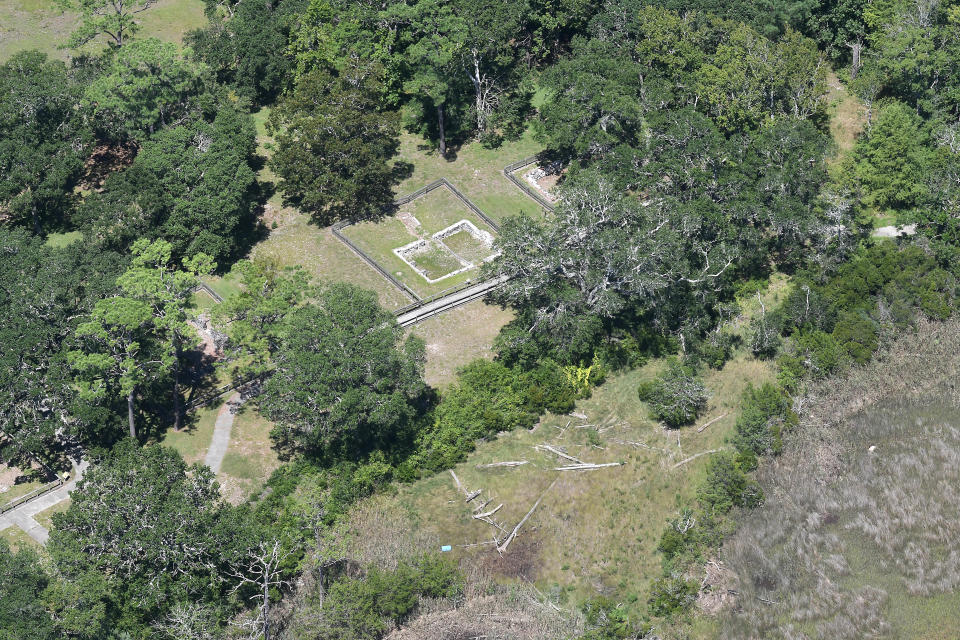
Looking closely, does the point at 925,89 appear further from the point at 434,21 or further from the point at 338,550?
the point at 338,550

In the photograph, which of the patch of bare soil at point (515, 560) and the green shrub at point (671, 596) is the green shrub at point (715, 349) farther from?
the patch of bare soil at point (515, 560)

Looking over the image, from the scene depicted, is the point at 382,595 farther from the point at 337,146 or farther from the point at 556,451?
the point at 337,146

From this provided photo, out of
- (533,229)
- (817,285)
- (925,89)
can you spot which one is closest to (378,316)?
(533,229)

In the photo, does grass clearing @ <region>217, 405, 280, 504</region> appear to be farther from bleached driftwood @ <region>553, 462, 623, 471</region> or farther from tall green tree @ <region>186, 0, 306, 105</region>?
tall green tree @ <region>186, 0, 306, 105</region>

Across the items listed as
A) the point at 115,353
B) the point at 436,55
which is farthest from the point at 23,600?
the point at 436,55

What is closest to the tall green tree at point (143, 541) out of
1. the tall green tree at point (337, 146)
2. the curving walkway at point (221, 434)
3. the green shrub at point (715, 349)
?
the curving walkway at point (221, 434)

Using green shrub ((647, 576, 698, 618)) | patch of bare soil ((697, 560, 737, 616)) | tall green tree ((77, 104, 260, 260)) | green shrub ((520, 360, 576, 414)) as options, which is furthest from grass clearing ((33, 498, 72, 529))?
patch of bare soil ((697, 560, 737, 616))
